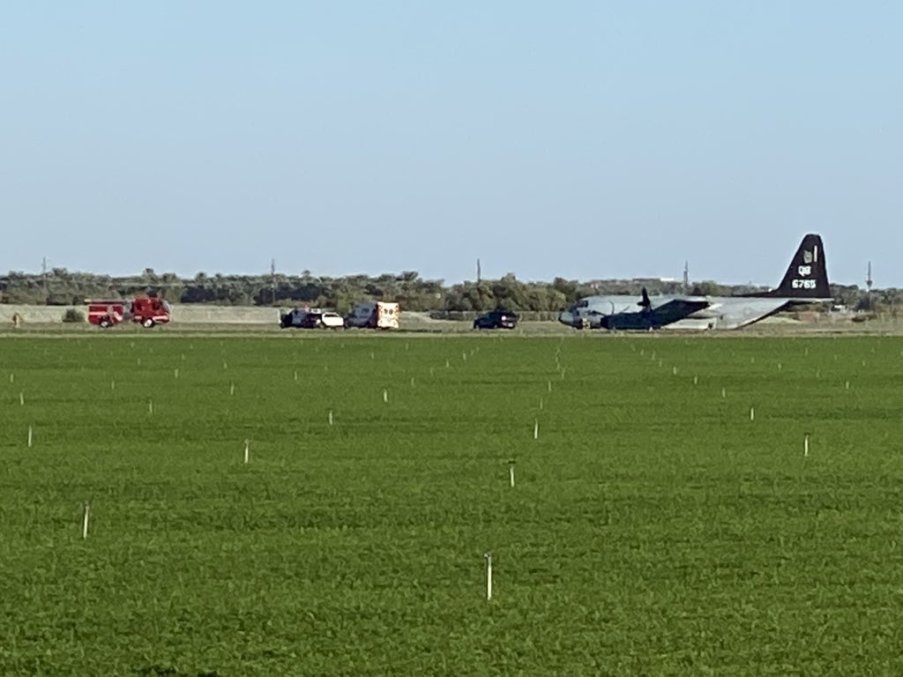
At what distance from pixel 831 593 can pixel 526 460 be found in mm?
12152

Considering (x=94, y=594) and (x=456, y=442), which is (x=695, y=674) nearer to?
(x=94, y=594)

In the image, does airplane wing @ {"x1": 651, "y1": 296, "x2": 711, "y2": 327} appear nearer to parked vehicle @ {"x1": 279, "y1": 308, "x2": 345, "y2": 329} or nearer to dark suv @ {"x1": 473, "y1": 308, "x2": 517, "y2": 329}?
dark suv @ {"x1": 473, "y1": 308, "x2": 517, "y2": 329}

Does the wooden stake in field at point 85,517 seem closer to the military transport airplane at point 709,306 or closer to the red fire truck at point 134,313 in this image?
the red fire truck at point 134,313

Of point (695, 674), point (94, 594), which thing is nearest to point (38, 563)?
point (94, 594)

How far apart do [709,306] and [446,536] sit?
100074mm

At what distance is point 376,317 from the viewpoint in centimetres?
11500

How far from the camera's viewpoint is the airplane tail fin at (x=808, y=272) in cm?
12484

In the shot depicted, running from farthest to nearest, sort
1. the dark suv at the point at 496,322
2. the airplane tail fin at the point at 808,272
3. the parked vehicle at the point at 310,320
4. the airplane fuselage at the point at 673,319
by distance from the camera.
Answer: the airplane tail fin at the point at 808,272 < the dark suv at the point at 496,322 < the parked vehicle at the point at 310,320 < the airplane fuselage at the point at 673,319

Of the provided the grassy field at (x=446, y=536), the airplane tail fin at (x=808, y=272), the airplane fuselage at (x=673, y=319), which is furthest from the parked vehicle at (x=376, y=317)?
the grassy field at (x=446, y=536)

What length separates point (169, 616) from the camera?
1509 centimetres

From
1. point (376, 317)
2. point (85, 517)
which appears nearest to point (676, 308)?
point (376, 317)

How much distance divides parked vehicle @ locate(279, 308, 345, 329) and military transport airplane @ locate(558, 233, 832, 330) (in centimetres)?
1353

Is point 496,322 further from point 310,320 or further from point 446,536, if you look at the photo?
point 446,536

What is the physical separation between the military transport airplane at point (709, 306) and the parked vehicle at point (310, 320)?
13532mm
